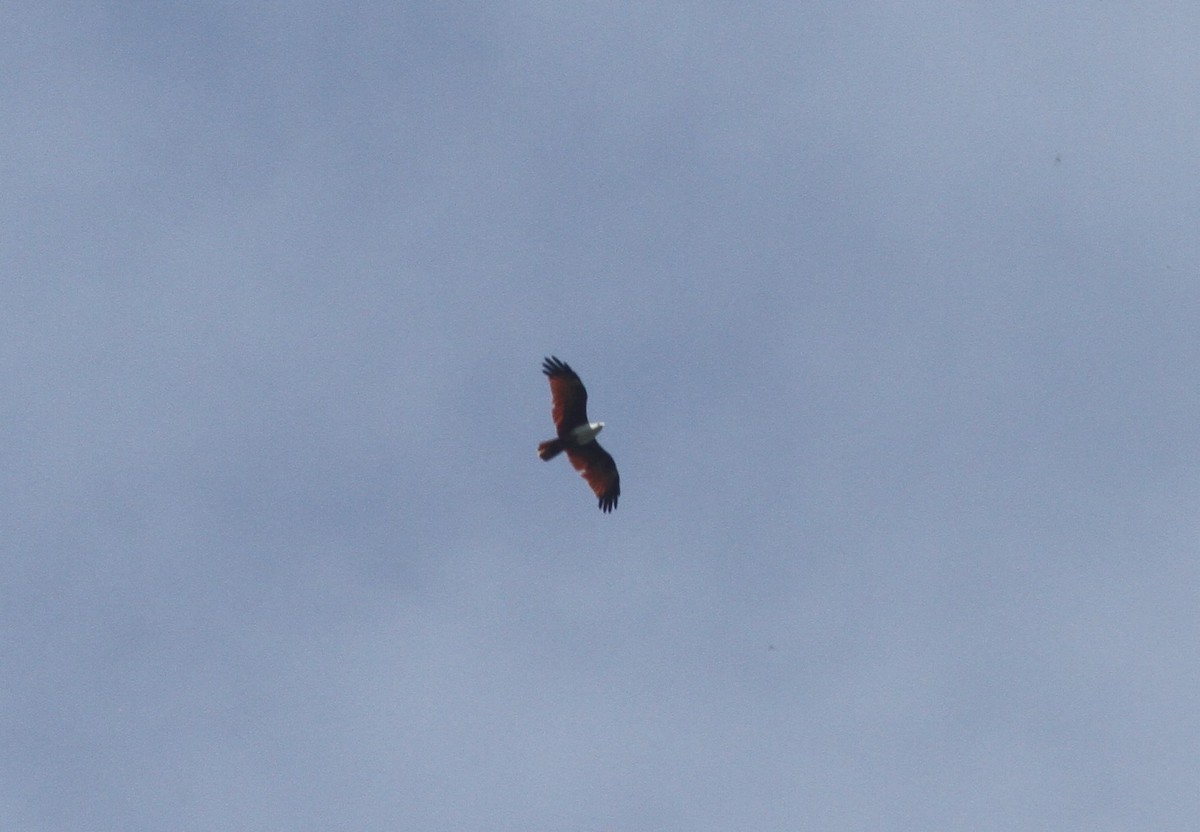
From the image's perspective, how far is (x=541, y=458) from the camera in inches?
2707

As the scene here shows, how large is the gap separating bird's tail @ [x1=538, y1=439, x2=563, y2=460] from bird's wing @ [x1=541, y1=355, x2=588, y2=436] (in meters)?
0.34

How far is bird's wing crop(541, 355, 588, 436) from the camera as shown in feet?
227

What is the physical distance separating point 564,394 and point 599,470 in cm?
323

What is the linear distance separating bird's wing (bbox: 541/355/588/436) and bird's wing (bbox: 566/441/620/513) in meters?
1.21

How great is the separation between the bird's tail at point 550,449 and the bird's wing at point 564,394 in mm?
339

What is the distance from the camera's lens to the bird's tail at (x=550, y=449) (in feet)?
226

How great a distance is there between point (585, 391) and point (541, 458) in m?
2.54

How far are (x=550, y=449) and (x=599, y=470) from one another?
2.60 metres

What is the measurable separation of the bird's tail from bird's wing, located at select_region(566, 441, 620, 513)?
2.90ft

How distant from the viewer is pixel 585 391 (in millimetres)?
69312

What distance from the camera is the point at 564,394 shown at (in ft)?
227

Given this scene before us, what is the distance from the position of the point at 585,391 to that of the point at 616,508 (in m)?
4.33

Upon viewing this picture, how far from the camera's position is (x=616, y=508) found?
71312mm

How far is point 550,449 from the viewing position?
68.9 meters
